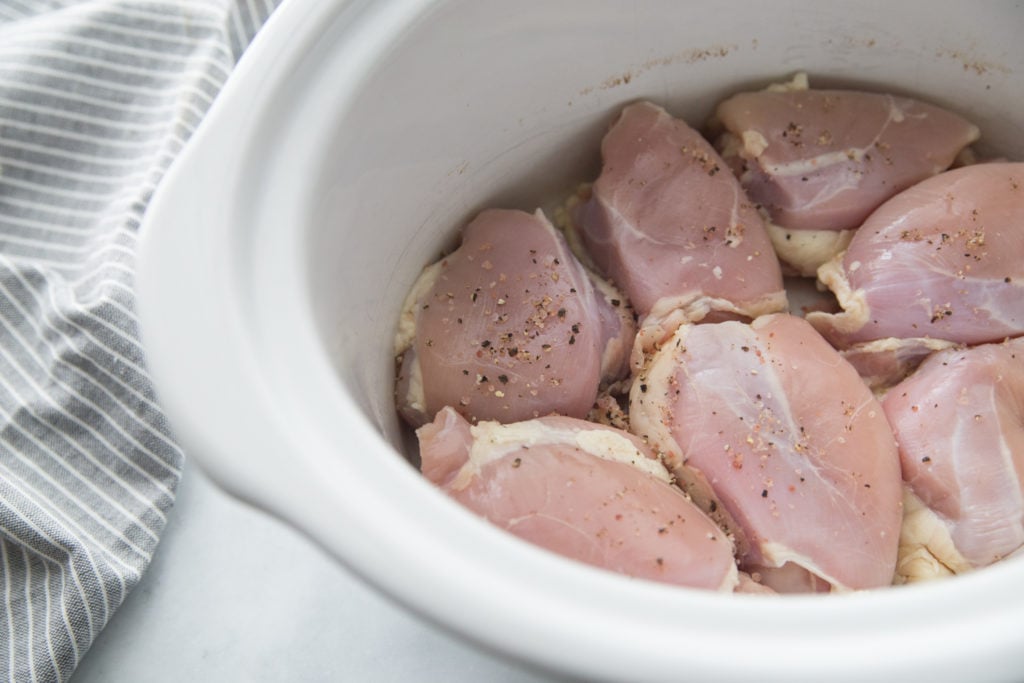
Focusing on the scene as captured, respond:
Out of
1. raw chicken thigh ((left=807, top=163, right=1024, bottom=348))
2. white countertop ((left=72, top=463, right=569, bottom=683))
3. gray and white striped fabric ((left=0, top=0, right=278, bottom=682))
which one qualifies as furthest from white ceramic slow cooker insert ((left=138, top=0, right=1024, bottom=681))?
gray and white striped fabric ((left=0, top=0, right=278, bottom=682))

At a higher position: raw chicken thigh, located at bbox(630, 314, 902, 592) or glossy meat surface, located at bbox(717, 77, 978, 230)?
glossy meat surface, located at bbox(717, 77, 978, 230)

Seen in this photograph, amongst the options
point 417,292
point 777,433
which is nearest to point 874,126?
point 777,433

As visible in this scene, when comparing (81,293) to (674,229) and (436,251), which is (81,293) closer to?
(436,251)

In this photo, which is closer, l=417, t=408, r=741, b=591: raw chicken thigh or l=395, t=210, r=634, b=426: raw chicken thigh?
l=417, t=408, r=741, b=591: raw chicken thigh

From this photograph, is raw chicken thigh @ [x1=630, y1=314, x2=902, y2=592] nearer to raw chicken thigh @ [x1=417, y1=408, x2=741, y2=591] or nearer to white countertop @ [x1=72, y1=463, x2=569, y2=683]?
raw chicken thigh @ [x1=417, y1=408, x2=741, y2=591]

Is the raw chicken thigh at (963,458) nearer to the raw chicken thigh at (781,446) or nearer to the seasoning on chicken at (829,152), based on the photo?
the raw chicken thigh at (781,446)

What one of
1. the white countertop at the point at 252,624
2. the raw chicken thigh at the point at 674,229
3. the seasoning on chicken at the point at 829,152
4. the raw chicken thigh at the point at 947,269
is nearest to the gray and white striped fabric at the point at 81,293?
the white countertop at the point at 252,624
